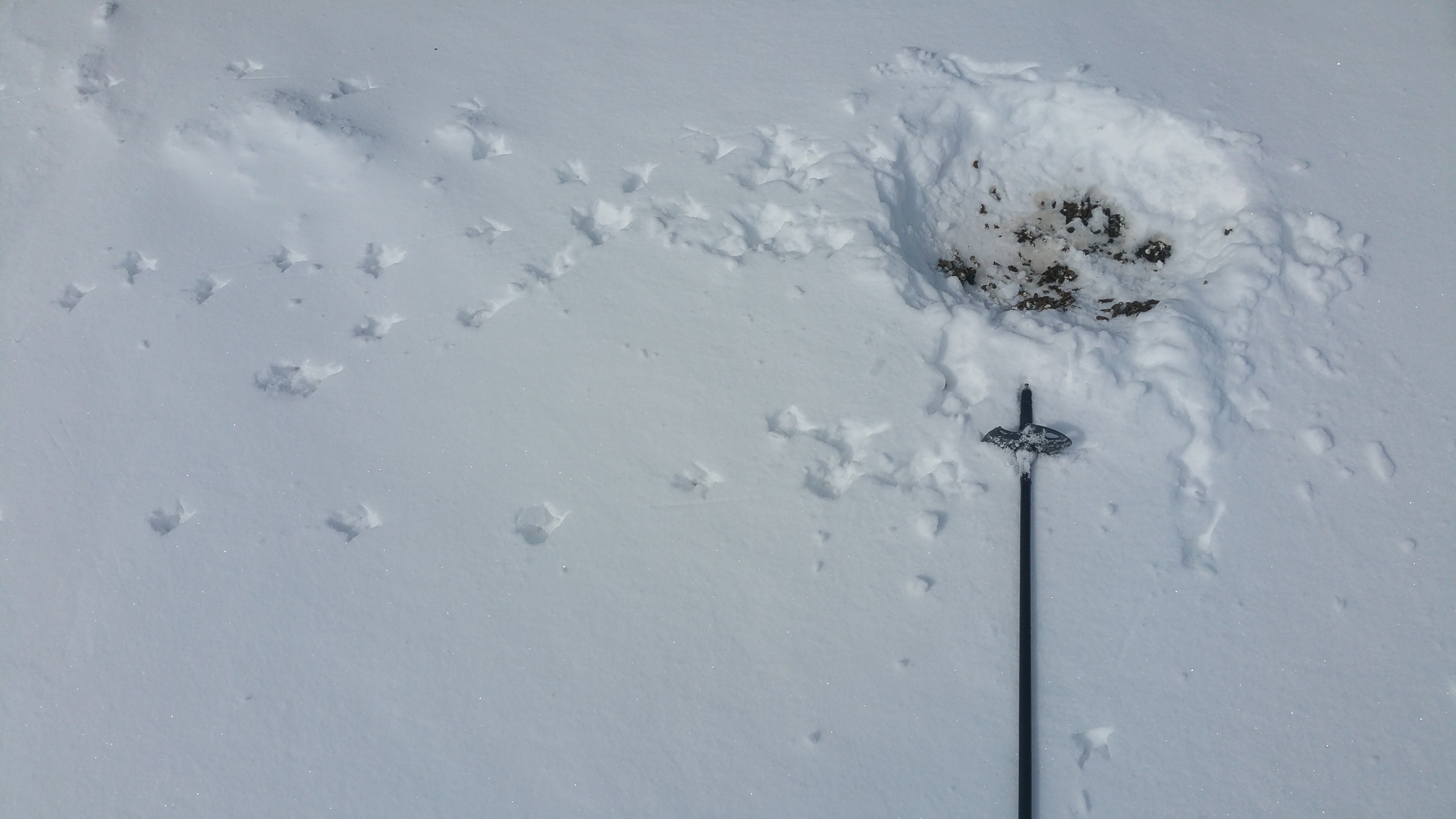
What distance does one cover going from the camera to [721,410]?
262 cm

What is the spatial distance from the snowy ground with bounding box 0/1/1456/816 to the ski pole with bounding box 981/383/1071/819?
45mm

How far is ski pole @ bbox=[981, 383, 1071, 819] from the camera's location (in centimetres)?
209

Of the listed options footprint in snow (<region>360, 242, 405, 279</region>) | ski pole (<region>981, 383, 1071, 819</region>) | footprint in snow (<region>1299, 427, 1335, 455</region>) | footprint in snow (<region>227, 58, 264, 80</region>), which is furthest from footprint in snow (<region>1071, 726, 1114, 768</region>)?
footprint in snow (<region>227, 58, 264, 80</region>)

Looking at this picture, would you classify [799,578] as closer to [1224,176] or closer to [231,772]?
[231,772]

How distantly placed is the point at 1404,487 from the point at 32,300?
431 centimetres

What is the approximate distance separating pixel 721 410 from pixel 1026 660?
108 centimetres

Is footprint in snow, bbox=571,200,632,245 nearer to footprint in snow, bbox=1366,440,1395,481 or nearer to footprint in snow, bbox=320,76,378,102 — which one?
footprint in snow, bbox=320,76,378,102

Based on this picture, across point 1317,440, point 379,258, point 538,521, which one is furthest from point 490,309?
point 1317,440

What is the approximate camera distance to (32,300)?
9.64ft

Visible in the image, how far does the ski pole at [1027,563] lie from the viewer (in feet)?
6.87

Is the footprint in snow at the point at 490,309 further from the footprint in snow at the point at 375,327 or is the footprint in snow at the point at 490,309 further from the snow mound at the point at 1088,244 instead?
the snow mound at the point at 1088,244

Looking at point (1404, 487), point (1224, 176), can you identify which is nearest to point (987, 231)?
point (1224, 176)

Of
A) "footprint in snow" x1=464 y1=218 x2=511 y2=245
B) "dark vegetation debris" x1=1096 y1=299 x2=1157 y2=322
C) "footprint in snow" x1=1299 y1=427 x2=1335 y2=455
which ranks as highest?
"dark vegetation debris" x1=1096 y1=299 x2=1157 y2=322

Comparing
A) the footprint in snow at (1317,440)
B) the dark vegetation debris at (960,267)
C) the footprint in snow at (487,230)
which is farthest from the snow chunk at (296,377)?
the footprint in snow at (1317,440)
